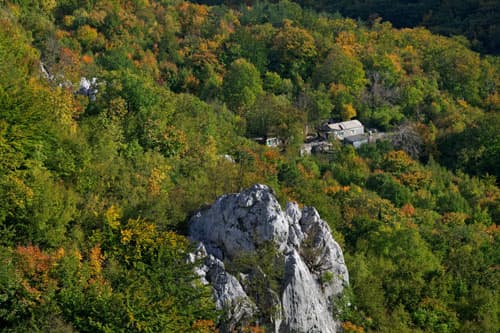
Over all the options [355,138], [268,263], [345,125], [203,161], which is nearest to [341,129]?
[345,125]

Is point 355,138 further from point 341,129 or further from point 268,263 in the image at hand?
point 268,263

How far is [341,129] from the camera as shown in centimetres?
6644

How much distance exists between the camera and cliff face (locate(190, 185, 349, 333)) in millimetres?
30203

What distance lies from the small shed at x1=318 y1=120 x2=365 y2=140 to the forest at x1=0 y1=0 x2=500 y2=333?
1231mm

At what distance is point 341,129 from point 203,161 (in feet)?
93.8

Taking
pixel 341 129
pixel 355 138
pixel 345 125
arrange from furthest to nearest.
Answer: pixel 345 125
pixel 341 129
pixel 355 138

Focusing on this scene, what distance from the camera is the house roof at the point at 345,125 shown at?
66.5m

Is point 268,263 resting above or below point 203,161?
above

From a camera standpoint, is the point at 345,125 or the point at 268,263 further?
the point at 345,125

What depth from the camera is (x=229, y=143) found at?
47844mm

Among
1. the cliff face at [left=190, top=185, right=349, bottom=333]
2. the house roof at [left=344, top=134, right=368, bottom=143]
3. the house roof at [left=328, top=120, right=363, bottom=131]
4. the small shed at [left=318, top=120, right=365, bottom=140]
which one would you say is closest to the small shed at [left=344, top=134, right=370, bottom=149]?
the house roof at [left=344, top=134, right=368, bottom=143]

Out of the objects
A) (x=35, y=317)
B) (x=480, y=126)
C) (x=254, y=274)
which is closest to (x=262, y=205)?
(x=254, y=274)

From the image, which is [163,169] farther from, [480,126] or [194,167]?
[480,126]

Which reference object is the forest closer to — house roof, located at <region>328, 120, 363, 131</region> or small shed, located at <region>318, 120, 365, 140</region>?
small shed, located at <region>318, 120, 365, 140</region>
